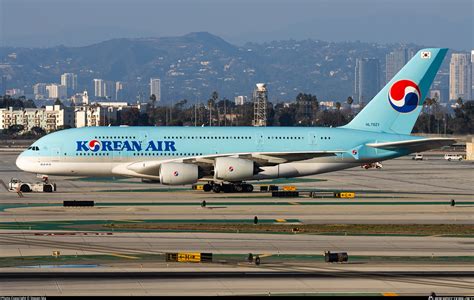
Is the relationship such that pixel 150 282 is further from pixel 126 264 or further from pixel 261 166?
pixel 261 166

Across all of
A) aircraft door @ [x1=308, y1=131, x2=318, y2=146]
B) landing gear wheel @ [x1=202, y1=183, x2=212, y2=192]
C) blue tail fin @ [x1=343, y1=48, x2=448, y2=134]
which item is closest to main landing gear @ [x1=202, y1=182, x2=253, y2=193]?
landing gear wheel @ [x1=202, y1=183, x2=212, y2=192]

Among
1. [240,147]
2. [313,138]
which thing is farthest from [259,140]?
[313,138]

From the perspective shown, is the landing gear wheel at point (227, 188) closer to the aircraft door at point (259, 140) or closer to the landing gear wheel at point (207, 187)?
the landing gear wheel at point (207, 187)

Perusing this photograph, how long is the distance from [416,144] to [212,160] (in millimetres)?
15102

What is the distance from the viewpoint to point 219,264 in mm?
38625

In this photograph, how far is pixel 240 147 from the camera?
7194 centimetres

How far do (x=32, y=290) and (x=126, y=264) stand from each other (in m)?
6.36

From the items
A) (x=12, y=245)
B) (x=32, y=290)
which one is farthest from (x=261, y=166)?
(x=32, y=290)

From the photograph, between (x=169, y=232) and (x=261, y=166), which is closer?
(x=169, y=232)

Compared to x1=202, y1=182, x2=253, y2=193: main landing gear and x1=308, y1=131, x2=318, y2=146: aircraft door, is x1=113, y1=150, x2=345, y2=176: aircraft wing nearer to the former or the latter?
x1=202, y1=182, x2=253, y2=193: main landing gear

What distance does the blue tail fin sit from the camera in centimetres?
7344

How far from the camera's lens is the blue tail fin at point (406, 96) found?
241 ft

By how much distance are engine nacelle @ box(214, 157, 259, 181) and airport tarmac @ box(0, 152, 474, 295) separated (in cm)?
155

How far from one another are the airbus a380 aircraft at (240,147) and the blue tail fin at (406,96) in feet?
Result: 0.25
